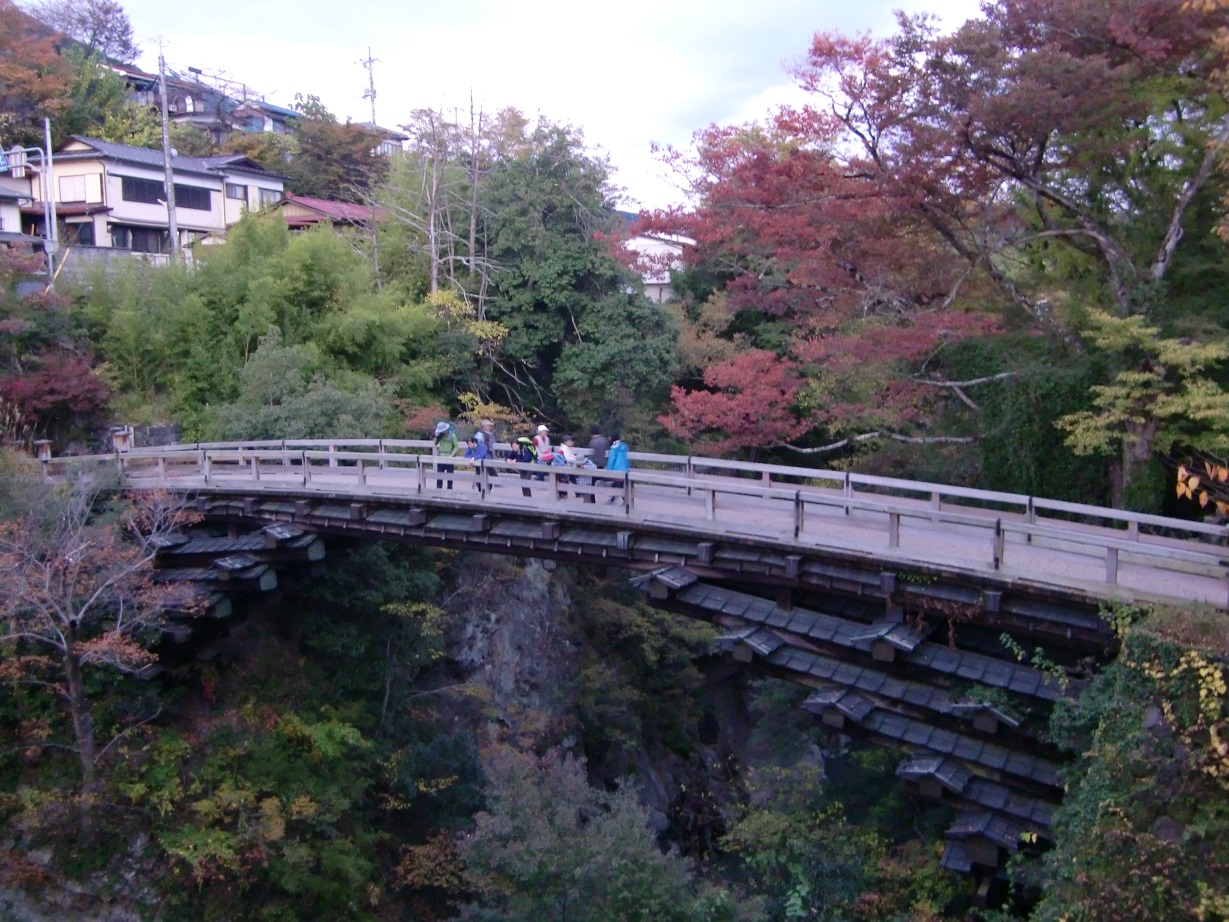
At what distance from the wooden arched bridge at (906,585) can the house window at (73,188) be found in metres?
25.0

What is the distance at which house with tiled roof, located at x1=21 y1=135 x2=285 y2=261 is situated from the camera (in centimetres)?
3459

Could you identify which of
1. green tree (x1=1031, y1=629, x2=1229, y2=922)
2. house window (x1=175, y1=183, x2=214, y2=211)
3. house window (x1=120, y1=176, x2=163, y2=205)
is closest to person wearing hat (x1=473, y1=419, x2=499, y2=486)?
green tree (x1=1031, y1=629, x2=1229, y2=922)

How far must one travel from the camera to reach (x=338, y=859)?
16.7 m

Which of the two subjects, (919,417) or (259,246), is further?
(259,246)

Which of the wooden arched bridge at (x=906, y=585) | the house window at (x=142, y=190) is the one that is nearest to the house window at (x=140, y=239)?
the house window at (x=142, y=190)

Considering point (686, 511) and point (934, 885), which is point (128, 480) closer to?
point (686, 511)

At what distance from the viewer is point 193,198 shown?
37.8 metres

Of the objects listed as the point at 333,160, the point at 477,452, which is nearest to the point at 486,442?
the point at 477,452

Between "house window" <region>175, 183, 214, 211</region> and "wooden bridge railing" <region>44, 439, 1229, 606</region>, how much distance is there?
736 inches

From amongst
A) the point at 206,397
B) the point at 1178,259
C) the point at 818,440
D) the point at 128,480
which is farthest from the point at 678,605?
the point at 206,397

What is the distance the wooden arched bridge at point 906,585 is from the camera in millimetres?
11250

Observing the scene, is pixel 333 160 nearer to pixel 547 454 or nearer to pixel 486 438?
pixel 486 438

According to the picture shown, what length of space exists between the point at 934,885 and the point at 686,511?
6.26 meters

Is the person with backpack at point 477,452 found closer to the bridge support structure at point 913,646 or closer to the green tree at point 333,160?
the bridge support structure at point 913,646
